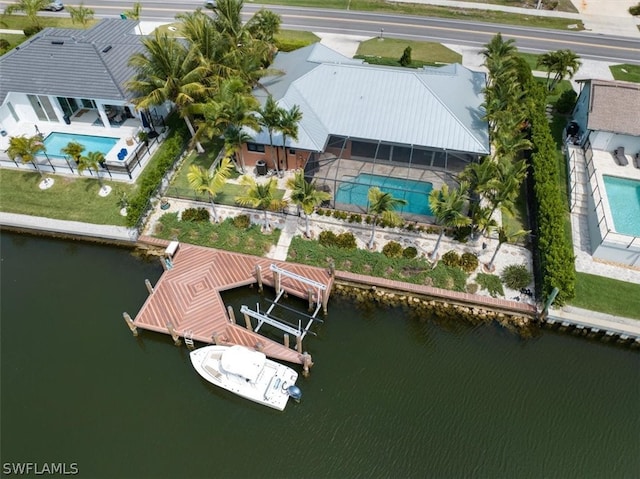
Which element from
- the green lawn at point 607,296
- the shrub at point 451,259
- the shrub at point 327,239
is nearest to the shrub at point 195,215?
the shrub at point 327,239

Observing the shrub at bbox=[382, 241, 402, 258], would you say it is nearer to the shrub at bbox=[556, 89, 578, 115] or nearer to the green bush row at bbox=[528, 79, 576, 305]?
the green bush row at bbox=[528, 79, 576, 305]

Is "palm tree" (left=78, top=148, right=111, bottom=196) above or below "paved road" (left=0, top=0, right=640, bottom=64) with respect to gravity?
below

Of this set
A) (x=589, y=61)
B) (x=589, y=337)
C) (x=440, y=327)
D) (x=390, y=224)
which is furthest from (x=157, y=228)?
(x=589, y=61)

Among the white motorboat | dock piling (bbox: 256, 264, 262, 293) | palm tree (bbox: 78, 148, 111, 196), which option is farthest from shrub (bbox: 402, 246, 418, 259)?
palm tree (bbox: 78, 148, 111, 196)

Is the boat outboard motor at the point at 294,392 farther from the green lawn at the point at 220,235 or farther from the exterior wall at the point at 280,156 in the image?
the exterior wall at the point at 280,156

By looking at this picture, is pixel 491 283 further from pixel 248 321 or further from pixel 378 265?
pixel 248 321
